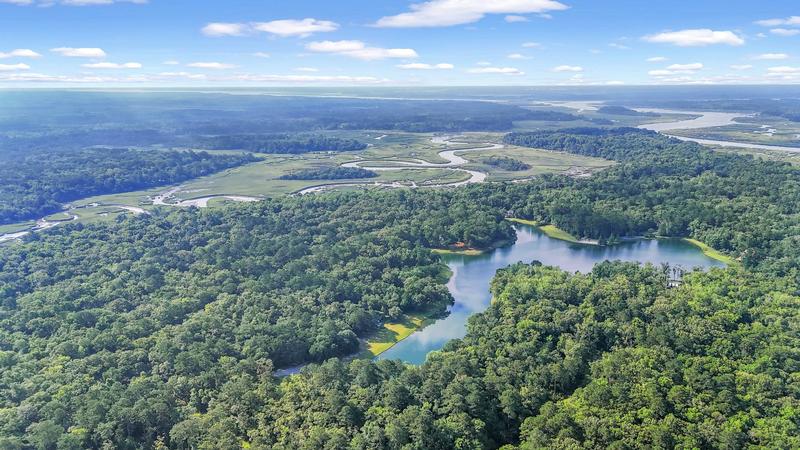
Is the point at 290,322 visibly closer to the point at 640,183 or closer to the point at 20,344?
the point at 20,344

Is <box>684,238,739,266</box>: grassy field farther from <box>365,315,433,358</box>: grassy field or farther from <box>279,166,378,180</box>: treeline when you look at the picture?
<box>279,166,378,180</box>: treeline

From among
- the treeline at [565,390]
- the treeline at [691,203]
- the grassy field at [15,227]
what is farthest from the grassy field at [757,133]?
the grassy field at [15,227]

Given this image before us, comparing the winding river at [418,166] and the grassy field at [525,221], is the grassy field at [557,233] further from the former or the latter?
the winding river at [418,166]

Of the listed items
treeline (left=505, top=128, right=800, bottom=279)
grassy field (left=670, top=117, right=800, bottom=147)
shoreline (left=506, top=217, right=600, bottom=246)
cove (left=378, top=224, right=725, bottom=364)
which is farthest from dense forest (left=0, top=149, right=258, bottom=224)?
grassy field (left=670, top=117, right=800, bottom=147)

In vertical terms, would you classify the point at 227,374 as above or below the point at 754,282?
below

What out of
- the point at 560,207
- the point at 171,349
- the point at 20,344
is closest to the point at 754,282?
the point at 560,207

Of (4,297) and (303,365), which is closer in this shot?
(303,365)
